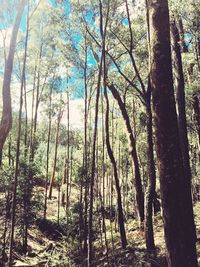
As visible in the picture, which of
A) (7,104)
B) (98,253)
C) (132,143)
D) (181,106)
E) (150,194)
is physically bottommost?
(98,253)

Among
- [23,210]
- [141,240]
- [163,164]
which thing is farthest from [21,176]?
[163,164]

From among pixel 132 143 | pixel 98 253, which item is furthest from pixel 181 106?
pixel 98 253

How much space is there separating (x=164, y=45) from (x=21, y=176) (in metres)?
10.3

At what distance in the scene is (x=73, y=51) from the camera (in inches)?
459

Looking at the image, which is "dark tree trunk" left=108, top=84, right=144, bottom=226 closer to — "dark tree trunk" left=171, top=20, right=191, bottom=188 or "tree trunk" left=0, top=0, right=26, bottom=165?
"dark tree trunk" left=171, top=20, right=191, bottom=188

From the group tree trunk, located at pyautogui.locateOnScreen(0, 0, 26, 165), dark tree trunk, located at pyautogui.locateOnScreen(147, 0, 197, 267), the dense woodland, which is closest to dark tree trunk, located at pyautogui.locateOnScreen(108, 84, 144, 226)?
the dense woodland

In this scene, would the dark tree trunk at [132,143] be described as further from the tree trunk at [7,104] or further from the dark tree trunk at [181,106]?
the tree trunk at [7,104]

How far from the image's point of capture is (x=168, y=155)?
8.95ft

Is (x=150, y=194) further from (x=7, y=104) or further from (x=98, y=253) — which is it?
(x=98, y=253)

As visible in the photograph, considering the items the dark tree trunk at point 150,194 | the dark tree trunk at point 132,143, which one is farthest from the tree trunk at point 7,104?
the dark tree trunk at point 132,143

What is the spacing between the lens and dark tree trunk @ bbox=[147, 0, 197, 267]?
2.61 metres

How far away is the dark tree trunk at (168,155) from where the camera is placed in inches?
103

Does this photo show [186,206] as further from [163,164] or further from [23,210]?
[23,210]

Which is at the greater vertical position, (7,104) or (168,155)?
(7,104)
